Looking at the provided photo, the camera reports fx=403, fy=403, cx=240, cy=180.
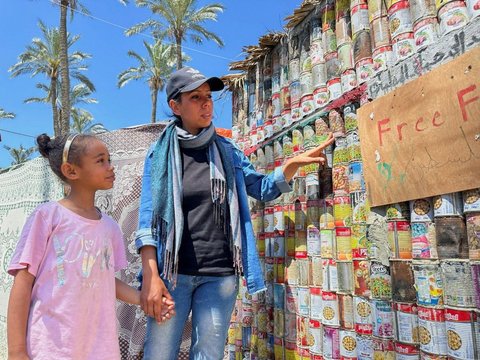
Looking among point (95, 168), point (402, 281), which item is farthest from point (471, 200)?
point (95, 168)

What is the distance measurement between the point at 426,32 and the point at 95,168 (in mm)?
1617

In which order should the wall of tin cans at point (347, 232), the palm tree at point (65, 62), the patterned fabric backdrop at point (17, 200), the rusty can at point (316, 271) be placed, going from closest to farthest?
the wall of tin cans at point (347, 232)
the rusty can at point (316, 271)
the patterned fabric backdrop at point (17, 200)
the palm tree at point (65, 62)

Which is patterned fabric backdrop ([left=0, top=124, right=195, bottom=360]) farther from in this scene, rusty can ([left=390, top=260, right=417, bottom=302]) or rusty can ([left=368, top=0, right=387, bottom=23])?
rusty can ([left=368, top=0, right=387, bottom=23])

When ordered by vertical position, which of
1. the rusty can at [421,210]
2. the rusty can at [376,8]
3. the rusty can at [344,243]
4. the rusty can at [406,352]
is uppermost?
the rusty can at [376,8]

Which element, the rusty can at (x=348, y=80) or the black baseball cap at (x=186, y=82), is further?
the rusty can at (x=348, y=80)

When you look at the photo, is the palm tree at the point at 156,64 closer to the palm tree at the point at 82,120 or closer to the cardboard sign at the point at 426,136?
the palm tree at the point at 82,120

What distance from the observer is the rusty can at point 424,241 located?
5.53ft

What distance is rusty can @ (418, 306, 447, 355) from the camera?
161cm

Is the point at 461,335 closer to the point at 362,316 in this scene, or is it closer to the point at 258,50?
the point at 362,316

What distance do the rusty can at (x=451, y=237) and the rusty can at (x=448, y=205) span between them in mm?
20

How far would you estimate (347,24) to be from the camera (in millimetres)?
2328

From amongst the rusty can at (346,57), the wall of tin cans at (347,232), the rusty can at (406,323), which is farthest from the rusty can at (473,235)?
the rusty can at (346,57)

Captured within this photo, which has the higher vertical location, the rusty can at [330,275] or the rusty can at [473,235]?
the rusty can at [473,235]

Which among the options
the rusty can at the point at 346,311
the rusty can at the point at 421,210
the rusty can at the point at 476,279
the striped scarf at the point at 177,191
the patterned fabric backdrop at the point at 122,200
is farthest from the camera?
the patterned fabric backdrop at the point at 122,200
